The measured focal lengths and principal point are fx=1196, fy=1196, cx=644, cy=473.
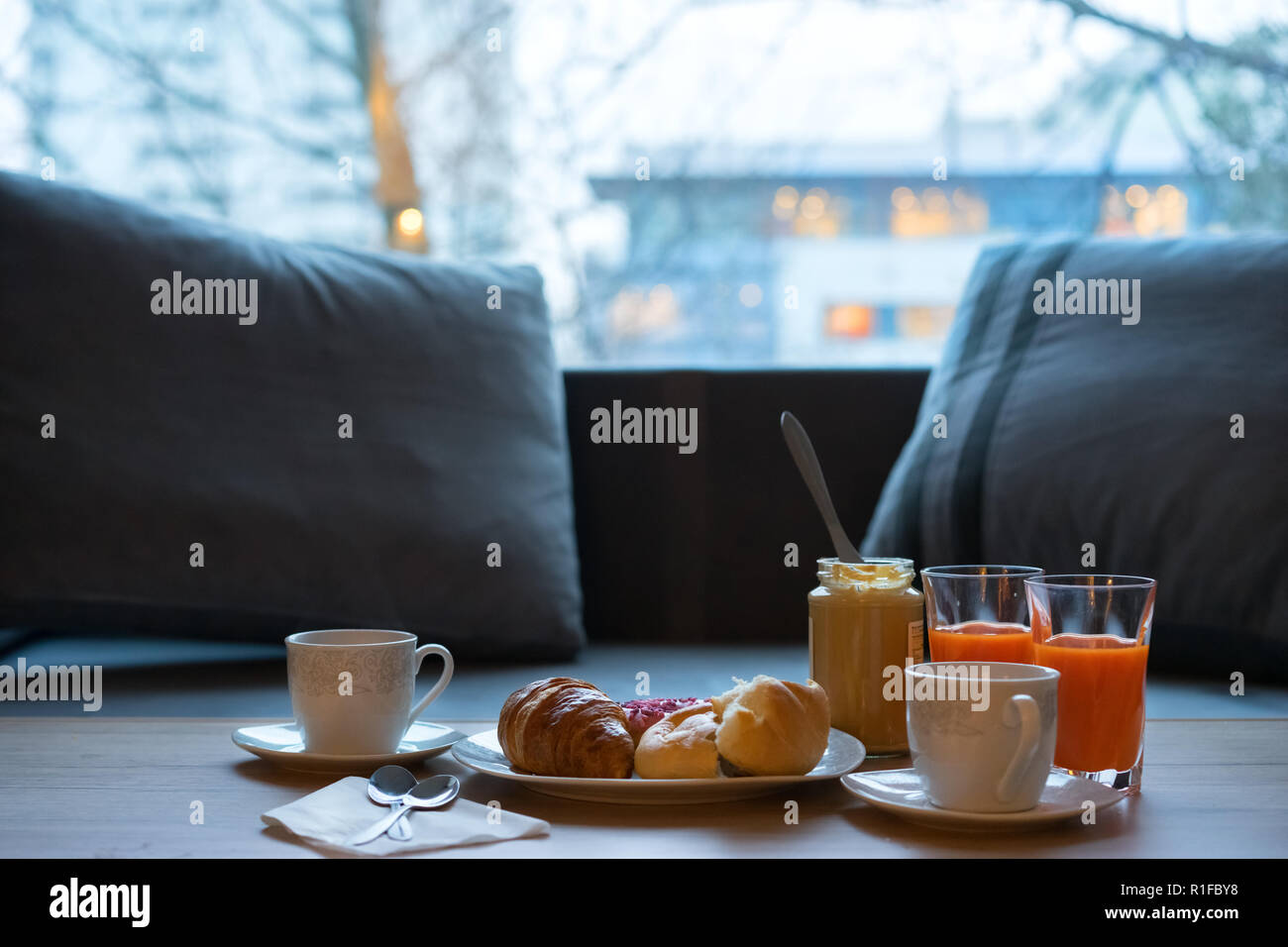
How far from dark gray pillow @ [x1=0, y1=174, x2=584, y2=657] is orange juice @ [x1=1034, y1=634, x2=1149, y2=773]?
0.78 meters

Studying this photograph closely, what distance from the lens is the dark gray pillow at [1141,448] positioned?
1.28m

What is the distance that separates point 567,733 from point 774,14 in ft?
6.09

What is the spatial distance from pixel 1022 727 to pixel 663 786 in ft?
0.71

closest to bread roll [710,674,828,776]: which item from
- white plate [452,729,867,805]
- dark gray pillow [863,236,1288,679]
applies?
white plate [452,729,867,805]

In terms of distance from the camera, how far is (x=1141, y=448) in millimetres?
1356

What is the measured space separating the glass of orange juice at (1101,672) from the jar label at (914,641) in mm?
110

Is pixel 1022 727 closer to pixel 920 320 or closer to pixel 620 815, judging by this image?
pixel 620 815

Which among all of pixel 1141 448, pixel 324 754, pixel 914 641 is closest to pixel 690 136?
pixel 1141 448

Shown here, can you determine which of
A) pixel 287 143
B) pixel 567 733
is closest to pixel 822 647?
pixel 567 733

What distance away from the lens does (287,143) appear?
2.36 m

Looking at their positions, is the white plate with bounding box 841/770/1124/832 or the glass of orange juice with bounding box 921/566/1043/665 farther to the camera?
the glass of orange juice with bounding box 921/566/1043/665

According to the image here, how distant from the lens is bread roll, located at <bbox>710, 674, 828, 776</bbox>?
0.74 metres

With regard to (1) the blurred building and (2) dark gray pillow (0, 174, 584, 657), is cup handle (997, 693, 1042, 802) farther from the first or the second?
(1) the blurred building
